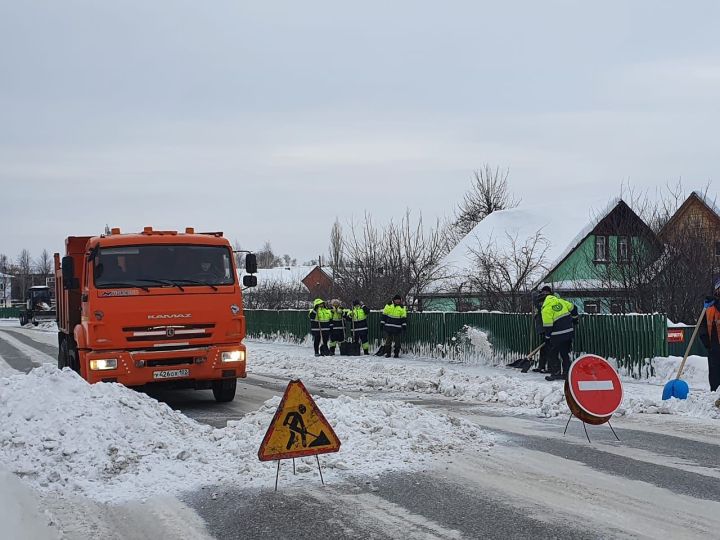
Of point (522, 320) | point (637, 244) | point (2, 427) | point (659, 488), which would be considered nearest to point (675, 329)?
point (522, 320)

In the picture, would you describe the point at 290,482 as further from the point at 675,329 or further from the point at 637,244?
the point at 637,244

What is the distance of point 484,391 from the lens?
14.0 m

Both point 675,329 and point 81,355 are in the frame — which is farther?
point 675,329

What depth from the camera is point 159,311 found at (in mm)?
12195

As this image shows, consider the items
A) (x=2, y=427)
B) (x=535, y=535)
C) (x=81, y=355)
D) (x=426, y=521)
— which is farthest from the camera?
(x=81, y=355)

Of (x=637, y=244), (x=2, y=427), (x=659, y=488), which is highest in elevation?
(x=637, y=244)

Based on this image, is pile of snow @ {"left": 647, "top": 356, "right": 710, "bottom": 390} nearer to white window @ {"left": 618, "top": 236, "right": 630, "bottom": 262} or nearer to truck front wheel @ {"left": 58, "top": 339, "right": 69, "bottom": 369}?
white window @ {"left": 618, "top": 236, "right": 630, "bottom": 262}

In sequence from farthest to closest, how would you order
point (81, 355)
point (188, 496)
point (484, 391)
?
point (484, 391)
point (81, 355)
point (188, 496)

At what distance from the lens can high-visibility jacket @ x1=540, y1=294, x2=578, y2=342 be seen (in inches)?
626

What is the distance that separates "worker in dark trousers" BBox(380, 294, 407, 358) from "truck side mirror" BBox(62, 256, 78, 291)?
36.2 feet

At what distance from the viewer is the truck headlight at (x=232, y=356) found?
12.6 metres

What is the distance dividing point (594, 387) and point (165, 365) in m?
6.28

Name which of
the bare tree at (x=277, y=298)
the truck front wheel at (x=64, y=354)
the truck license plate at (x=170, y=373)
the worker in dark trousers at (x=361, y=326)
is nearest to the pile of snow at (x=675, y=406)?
the truck license plate at (x=170, y=373)

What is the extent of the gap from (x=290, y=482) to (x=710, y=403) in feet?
23.0
